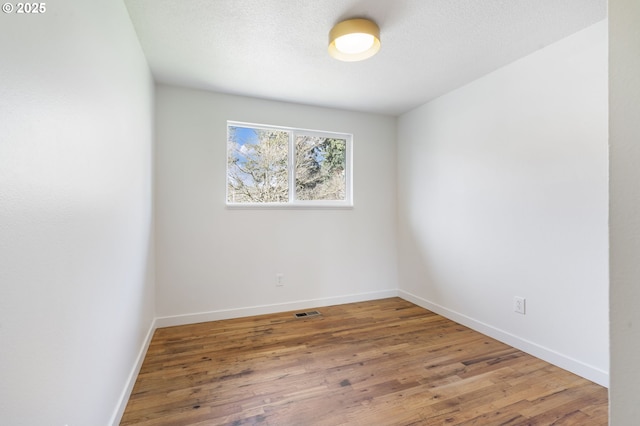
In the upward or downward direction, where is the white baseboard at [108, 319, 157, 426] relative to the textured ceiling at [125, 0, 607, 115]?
downward

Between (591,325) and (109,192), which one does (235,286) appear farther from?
(591,325)

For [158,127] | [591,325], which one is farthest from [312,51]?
[591,325]

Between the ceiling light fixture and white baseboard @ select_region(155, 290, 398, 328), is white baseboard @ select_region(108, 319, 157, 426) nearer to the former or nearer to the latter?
white baseboard @ select_region(155, 290, 398, 328)

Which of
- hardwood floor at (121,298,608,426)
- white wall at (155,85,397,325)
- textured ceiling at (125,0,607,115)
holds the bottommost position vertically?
hardwood floor at (121,298,608,426)

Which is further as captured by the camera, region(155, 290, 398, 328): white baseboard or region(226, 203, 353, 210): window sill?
region(226, 203, 353, 210): window sill

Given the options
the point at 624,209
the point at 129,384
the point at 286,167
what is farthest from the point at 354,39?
the point at 129,384

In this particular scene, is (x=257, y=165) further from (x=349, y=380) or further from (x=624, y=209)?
(x=624, y=209)

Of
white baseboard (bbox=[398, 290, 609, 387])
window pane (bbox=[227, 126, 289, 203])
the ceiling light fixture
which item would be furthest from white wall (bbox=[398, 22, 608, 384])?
window pane (bbox=[227, 126, 289, 203])

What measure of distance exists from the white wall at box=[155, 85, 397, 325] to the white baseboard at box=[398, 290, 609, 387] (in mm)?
925

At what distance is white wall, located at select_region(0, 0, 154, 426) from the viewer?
27.7 inches

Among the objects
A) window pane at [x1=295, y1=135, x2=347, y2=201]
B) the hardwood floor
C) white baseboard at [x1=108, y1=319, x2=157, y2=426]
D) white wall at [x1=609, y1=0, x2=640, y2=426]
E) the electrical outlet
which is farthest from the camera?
window pane at [x1=295, y1=135, x2=347, y2=201]

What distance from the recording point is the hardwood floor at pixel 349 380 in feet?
5.14

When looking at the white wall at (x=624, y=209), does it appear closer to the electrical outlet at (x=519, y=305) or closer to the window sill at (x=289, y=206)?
the electrical outlet at (x=519, y=305)

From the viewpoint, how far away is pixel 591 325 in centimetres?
190
